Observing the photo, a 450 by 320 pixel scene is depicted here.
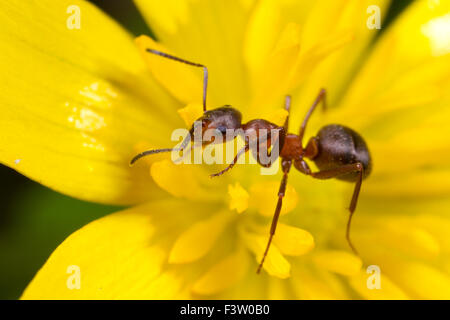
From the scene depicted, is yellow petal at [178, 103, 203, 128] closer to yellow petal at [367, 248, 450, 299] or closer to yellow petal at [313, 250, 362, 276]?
yellow petal at [313, 250, 362, 276]

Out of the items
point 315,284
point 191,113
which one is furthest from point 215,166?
point 315,284

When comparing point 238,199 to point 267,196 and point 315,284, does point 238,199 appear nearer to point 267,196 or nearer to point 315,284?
point 267,196

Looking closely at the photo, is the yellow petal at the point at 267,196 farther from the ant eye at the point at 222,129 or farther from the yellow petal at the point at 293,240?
the ant eye at the point at 222,129

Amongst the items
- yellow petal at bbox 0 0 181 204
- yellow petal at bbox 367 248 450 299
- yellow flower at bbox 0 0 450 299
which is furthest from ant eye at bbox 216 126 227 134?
yellow petal at bbox 367 248 450 299
